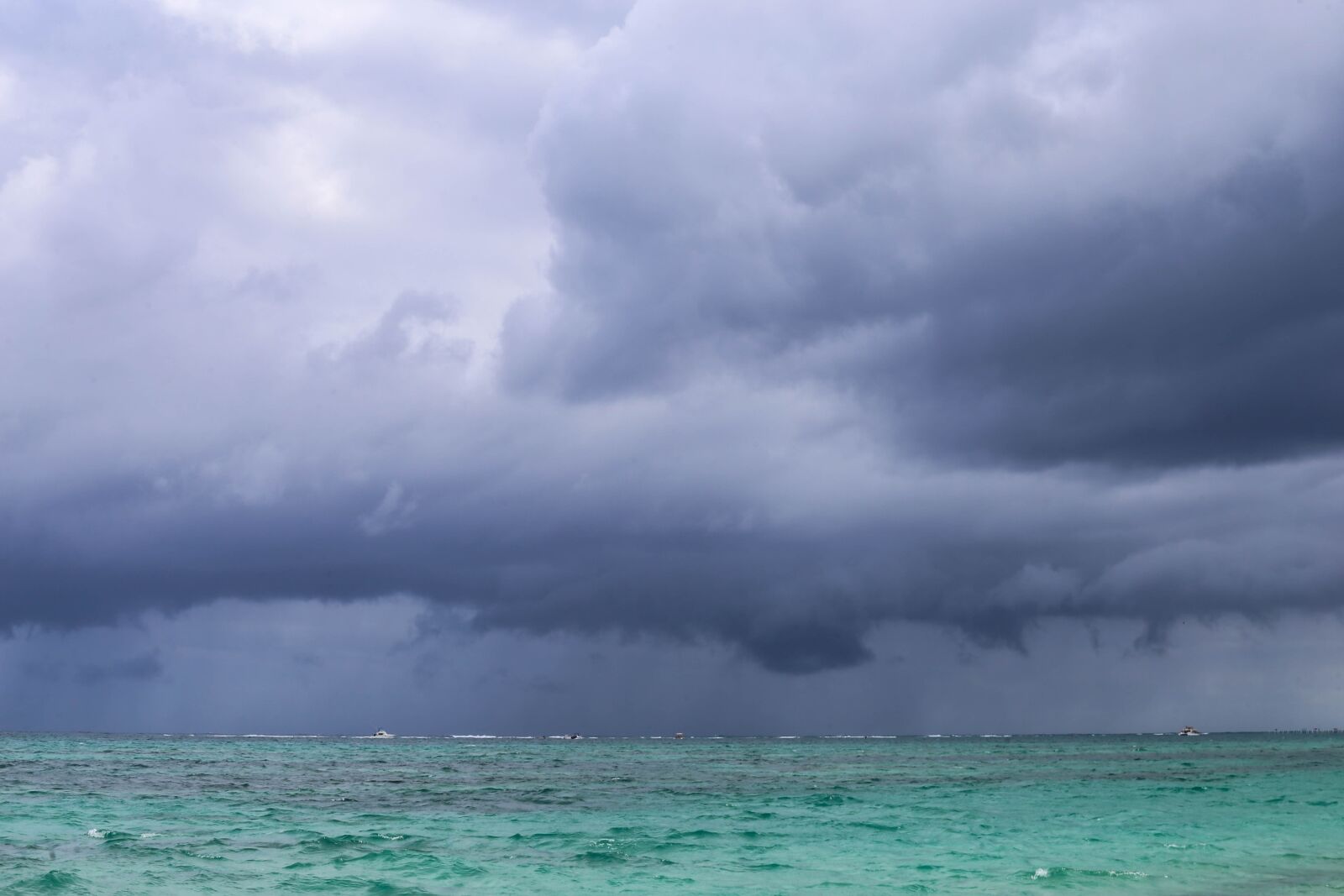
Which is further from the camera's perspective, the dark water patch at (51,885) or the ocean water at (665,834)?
the ocean water at (665,834)

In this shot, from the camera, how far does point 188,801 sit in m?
59.7

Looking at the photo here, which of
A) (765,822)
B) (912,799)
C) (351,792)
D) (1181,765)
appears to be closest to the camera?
(765,822)

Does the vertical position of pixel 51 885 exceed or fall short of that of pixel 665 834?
it exceeds it

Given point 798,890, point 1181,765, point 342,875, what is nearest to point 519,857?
point 342,875

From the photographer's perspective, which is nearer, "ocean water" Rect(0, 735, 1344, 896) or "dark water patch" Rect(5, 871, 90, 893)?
"dark water patch" Rect(5, 871, 90, 893)

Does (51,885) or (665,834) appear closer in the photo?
(51,885)

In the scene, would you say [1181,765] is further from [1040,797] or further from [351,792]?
[351,792]

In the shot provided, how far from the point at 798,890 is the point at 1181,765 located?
90345mm

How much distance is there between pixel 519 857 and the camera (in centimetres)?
3741

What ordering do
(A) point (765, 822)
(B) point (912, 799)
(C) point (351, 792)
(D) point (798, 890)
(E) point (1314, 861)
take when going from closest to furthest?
1. (D) point (798, 890)
2. (E) point (1314, 861)
3. (A) point (765, 822)
4. (B) point (912, 799)
5. (C) point (351, 792)

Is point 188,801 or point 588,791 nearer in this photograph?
point 188,801

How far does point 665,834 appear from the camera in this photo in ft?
146

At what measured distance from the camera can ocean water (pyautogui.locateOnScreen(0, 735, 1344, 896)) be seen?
32500 millimetres

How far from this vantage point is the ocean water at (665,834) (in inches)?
1280
